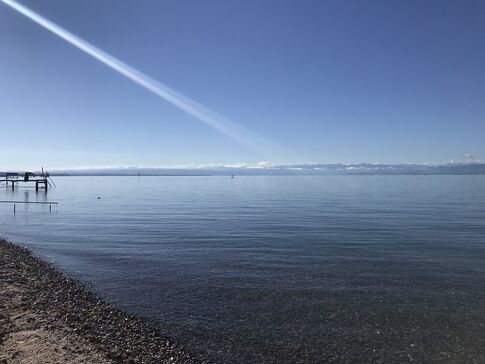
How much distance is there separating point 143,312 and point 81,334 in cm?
349

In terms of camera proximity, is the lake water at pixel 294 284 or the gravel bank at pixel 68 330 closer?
the gravel bank at pixel 68 330

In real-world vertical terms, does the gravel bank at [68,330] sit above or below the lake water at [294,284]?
above

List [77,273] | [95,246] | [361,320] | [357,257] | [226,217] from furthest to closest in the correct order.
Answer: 1. [226,217]
2. [95,246]
3. [357,257]
4. [77,273]
5. [361,320]

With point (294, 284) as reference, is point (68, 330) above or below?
above

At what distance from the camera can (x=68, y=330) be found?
471 inches

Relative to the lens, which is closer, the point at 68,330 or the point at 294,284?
the point at 68,330

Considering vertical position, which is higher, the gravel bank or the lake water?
the gravel bank

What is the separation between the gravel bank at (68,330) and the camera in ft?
33.5

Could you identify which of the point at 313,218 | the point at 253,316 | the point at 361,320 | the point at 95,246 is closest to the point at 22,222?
the point at 95,246

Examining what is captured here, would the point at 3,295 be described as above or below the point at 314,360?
above

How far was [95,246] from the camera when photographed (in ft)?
92.5

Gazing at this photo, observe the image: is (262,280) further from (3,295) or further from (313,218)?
(313,218)

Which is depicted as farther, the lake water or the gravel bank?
the lake water

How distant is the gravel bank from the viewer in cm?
1021
